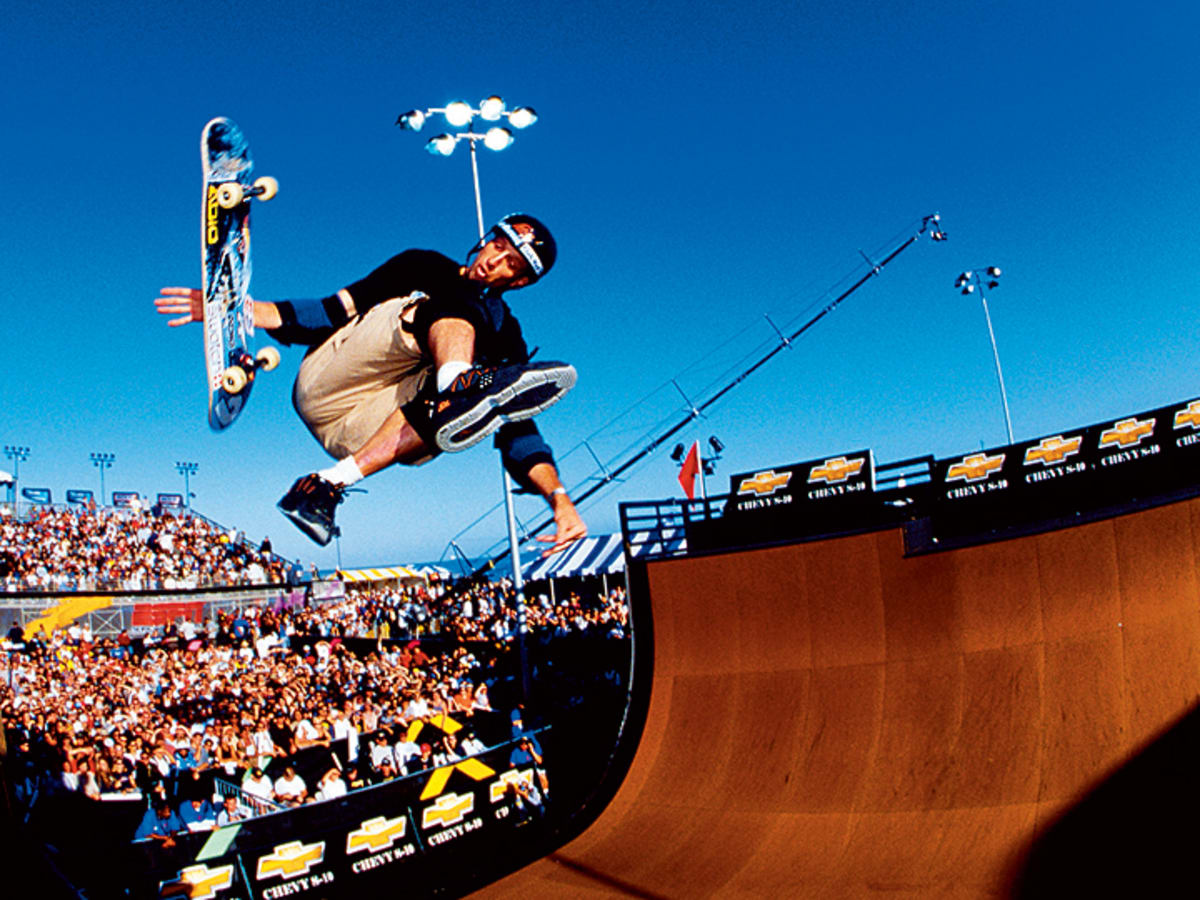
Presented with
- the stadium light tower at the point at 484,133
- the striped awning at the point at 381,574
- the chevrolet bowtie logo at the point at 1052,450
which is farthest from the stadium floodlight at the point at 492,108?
the striped awning at the point at 381,574

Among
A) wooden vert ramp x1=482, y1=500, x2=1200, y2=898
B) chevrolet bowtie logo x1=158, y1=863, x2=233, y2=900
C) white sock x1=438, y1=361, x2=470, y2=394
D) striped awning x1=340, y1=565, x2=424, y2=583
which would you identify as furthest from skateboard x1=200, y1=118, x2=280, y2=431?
striped awning x1=340, y1=565, x2=424, y2=583

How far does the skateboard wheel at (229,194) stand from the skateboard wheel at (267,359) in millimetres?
1675

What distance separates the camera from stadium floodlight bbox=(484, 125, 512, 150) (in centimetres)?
1153

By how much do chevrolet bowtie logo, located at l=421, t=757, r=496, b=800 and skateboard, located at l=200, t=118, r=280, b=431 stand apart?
4.66m

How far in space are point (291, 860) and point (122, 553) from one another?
14.9 metres

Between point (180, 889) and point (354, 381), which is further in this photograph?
point (354, 381)

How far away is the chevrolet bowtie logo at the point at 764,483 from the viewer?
12.9 m

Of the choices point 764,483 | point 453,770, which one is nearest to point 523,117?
point 764,483

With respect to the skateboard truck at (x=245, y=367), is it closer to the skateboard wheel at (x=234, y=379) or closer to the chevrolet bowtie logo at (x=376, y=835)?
the skateboard wheel at (x=234, y=379)

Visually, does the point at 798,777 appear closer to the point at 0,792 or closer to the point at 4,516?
the point at 0,792

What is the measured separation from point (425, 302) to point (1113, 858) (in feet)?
29.1

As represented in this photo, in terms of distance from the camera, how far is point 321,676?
1408cm

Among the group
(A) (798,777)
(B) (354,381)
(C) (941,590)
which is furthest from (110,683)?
(C) (941,590)

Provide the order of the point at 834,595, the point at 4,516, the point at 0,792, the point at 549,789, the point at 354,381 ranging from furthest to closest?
the point at 4,516, the point at 834,595, the point at 549,789, the point at 354,381, the point at 0,792
